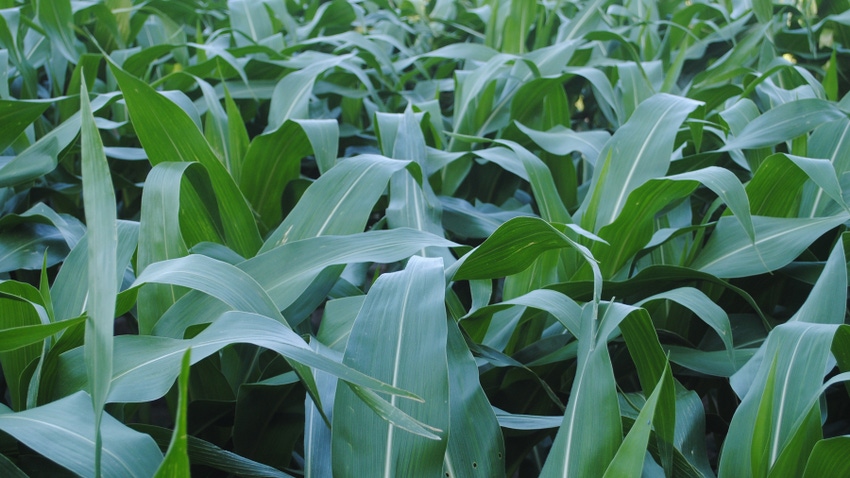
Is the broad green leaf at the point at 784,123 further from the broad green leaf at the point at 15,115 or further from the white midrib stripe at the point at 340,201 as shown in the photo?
the broad green leaf at the point at 15,115

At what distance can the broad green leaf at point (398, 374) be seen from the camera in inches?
18.5

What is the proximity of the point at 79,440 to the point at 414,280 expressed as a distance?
240mm

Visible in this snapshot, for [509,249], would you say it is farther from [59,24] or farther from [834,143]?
[59,24]

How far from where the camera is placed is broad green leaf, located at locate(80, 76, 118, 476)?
36 centimetres

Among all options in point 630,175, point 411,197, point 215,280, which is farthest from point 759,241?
point 215,280

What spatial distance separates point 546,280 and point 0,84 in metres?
0.74

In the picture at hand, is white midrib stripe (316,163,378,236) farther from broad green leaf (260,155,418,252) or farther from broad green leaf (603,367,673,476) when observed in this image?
broad green leaf (603,367,673,476)

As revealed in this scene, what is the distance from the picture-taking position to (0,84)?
92cm

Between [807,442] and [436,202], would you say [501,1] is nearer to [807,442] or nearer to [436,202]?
[436,202]

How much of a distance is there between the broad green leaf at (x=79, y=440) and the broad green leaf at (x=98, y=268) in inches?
1.4

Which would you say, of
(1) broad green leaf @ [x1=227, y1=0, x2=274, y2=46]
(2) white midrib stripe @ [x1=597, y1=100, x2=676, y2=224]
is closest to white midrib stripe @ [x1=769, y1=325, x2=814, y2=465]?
(2) white midrib stripe @ [x1=597, y1=100, x2=676, y2=224]

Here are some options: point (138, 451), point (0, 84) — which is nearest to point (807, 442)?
point (138, 451)

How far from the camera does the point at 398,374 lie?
489mm

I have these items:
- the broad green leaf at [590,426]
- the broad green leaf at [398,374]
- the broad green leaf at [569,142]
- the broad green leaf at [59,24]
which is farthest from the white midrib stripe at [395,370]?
the broad green leaf at [59,24]
